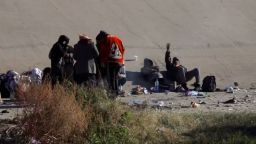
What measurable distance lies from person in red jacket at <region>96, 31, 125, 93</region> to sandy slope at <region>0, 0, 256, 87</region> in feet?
15.9

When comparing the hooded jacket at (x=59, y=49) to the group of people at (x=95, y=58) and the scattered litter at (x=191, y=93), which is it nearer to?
the group of people at (x=95, y=58)

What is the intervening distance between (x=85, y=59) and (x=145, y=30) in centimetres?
927

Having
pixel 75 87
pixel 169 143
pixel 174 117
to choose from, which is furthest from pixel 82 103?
pixel 174 117

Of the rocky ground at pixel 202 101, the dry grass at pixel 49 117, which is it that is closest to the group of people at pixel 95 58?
the rocky ground at pixel 202 101

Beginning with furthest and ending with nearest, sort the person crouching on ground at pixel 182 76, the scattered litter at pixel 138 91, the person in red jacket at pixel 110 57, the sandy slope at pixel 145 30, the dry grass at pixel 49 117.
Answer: the sandy slope at pixel 145 30, the person crouching on ground at pixel 182 76, the scattered litter at pixel 138 91, the person in red jacket at pixel 110 57, the dry grass at pixel 49 117

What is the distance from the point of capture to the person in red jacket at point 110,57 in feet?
54.1

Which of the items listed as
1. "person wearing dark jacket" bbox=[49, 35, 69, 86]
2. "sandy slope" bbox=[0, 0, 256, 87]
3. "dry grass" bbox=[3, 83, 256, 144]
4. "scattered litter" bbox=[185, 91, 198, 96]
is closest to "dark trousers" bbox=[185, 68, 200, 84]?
"sandy slope" bbox=[0, 0, 256, 87]

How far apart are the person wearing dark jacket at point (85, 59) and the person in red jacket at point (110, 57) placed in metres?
0.18

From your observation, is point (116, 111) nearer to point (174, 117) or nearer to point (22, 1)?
point (174, 117)

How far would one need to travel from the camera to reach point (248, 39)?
27.1 meters

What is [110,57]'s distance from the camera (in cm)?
1650

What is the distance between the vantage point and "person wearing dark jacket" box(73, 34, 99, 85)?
16.5 metres

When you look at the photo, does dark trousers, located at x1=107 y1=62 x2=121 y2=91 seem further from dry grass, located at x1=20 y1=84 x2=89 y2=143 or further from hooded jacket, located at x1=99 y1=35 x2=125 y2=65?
dry grass, located at x1=20 y1=84 x2=89 y2=143

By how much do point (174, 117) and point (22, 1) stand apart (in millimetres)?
13531
